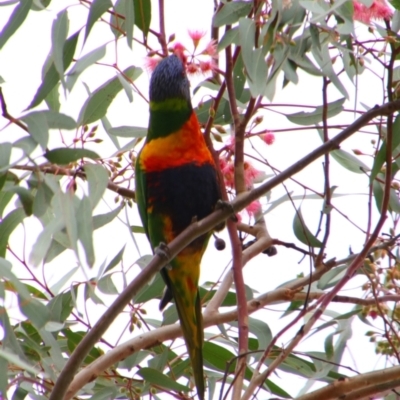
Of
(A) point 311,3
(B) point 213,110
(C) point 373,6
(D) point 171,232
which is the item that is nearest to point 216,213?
(B) point 213,110

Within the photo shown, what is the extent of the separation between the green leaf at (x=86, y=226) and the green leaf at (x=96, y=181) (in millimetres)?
15

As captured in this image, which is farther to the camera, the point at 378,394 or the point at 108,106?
the point at 108,106

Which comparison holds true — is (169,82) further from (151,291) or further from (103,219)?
(151,291)

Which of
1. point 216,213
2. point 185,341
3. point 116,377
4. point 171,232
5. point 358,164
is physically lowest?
point 116,377

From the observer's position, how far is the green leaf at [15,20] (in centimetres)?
147

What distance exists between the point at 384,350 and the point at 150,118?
107cm

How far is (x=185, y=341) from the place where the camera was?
5.84ft

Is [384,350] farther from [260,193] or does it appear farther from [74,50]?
[74,50]

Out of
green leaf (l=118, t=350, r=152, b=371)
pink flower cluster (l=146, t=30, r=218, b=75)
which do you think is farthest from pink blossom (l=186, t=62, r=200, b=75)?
green leaf (l=118, t=350, r=152, b=371)

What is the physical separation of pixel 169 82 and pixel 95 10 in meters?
0.58

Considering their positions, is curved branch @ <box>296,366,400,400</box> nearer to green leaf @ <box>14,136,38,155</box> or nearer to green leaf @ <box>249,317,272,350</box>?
green leaf @ <box>249,317,272,350</box>

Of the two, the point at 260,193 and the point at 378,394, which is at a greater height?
A: the point at 260,193

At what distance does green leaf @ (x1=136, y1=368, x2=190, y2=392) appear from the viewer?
5.47 ft

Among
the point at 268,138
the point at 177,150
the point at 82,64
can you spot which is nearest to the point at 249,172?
the point at 268,138
